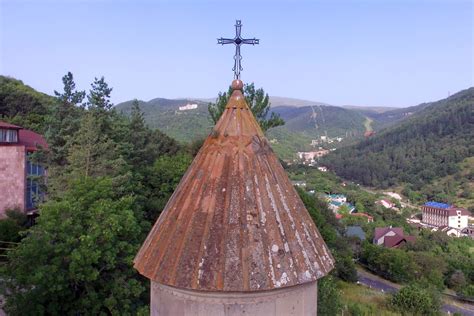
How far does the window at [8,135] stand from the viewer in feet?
84.2

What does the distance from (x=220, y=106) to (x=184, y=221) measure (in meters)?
18.7

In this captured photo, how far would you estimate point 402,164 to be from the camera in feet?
427

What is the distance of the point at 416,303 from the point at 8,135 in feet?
89.9

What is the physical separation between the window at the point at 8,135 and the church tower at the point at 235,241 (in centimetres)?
2529

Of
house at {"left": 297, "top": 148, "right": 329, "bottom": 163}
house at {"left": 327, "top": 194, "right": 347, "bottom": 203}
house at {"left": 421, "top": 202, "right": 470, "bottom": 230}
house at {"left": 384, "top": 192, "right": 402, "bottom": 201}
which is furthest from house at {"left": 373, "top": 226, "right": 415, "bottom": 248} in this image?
house at {"left": 297, "top": 148, "right": 329, "bottom": 163}

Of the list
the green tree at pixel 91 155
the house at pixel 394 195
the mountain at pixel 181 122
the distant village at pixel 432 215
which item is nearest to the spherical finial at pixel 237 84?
the green tree at pixel 91 155

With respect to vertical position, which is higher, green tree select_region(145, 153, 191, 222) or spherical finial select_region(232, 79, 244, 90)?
spherical finial select_region(232, 79, 244, 90)

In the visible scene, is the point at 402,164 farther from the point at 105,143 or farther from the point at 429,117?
the point at 105,143

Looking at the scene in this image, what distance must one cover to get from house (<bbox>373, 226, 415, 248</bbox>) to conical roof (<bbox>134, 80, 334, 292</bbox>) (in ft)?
191

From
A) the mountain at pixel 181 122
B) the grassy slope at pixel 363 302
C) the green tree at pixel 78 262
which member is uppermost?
the mountain at pixel 181 122

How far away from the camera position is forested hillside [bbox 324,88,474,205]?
122 m

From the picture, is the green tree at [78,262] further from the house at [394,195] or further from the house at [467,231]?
the house at [394,195]

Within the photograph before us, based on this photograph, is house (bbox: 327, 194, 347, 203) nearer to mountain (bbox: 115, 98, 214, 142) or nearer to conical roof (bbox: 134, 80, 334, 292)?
mountain (bbox: 115, 98, 214, 142)

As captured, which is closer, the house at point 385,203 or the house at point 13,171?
the house at point 13,171
